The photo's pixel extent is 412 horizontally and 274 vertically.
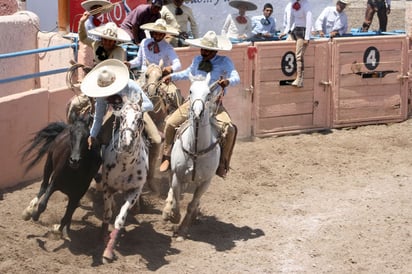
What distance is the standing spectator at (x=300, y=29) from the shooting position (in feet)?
44.9

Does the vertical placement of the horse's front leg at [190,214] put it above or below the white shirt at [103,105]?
below

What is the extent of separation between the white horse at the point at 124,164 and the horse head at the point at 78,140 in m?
0.28

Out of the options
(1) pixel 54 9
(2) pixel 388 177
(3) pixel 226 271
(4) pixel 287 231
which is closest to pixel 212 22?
(1) pixel 54 9

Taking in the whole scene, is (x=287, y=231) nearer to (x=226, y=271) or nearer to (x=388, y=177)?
(x=226, y=271)

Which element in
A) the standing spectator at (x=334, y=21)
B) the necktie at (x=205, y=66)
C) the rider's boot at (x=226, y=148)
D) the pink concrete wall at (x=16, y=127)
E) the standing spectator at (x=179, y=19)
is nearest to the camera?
the rider's boot at (x=226, y=148)

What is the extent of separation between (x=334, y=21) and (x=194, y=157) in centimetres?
870

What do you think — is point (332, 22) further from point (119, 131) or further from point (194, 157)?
point (119, 131)

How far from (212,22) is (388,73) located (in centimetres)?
525

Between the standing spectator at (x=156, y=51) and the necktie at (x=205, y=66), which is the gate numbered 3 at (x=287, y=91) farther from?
the necktie at (x=205, y=66)

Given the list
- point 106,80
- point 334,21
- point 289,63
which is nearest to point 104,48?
point 106,80

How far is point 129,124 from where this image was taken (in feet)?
24.4

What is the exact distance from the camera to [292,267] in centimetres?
796

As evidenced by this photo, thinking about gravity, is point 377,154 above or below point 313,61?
below

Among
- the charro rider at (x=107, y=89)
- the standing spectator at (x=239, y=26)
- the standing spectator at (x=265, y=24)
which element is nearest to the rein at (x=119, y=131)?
the charro rider at (x=107, y=89)
